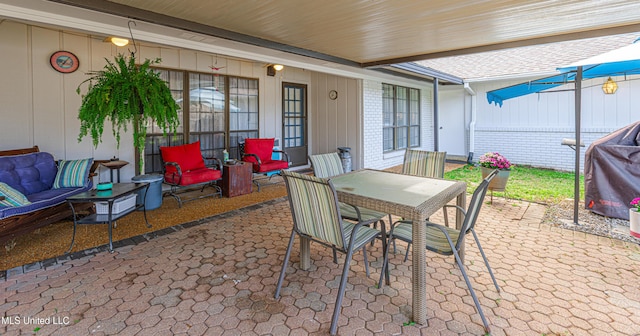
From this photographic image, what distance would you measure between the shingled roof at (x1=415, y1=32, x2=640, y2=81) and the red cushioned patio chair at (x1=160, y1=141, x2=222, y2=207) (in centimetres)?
489

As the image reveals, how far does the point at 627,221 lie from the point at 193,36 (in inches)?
235

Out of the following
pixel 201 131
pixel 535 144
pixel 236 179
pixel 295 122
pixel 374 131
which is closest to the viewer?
pixel 236 179

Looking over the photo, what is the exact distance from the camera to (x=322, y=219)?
83.7 inches

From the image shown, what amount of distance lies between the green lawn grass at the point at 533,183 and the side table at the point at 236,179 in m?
4.05

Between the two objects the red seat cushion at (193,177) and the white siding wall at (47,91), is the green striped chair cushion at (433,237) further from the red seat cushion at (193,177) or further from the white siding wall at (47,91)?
the white siding wall at (47,91)

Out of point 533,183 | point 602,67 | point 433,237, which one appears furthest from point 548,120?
point 433,237

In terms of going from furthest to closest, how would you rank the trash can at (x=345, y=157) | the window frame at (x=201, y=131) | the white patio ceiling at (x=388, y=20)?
the trash can at (x=345, y=157) → the window frame at (x=201, y=131) → the white patio ceiling at (x=388, y=20)

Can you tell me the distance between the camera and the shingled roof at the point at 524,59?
18.2ft

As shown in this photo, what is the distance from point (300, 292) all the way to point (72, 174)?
3.56 metres

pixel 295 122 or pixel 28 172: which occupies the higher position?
pixel 295 122

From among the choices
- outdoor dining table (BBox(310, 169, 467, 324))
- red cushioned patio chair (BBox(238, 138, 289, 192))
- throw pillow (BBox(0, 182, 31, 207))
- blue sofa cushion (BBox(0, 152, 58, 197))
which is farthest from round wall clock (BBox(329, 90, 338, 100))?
throw pillow (BBox(0, 182, 31, 207))

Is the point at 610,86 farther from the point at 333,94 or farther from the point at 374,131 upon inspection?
the point at 333,94

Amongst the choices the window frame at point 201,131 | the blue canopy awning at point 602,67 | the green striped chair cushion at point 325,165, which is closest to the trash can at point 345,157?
the window frame at point 201,131

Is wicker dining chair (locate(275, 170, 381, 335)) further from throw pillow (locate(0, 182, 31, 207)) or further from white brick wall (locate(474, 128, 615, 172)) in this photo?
white brick wall (locate(474, 128, 615, 172))
